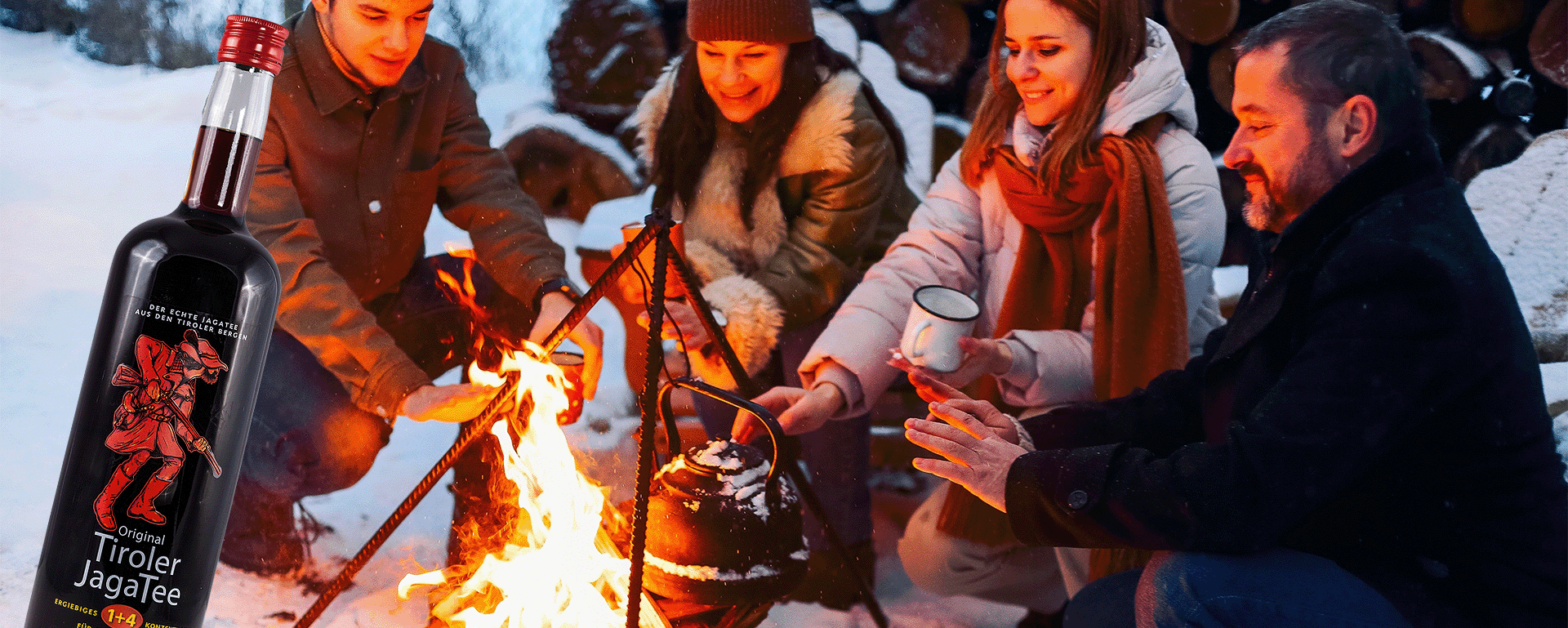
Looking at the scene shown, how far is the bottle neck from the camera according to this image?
4.19 feet

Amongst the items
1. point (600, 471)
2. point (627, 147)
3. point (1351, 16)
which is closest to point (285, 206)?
point (627, 147)

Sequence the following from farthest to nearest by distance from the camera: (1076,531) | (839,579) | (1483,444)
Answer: (839,579) → (1076,531) → (1483,444)

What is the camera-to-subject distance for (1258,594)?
130 centimetres

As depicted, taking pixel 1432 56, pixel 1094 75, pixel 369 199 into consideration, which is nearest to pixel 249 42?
pixel 369 199

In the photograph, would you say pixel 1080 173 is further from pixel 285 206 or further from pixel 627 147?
pixel 285 206

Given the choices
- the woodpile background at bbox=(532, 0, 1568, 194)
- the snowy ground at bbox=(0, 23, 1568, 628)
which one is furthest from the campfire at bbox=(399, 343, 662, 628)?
the woodpile background at bbox=(532, 0, 1568, 194)

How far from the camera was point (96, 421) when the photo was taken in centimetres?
131

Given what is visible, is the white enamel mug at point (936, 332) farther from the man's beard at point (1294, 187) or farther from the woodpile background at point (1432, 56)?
the man's beard at point (1294, 187)

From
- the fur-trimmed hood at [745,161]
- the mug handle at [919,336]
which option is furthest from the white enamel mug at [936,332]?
the fur-trimmed hood at [745,161]

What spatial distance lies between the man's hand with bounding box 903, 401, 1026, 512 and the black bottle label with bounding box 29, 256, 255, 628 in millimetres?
997

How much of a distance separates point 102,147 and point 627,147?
1.05m

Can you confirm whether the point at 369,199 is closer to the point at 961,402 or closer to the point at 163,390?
the point at 163,390

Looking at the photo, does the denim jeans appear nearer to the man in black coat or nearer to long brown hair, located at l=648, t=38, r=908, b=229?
the man in black coat

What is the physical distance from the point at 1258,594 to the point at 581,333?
1237mm
